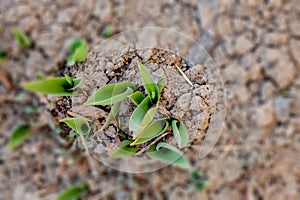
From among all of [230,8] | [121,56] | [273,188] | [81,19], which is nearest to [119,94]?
[121,56]

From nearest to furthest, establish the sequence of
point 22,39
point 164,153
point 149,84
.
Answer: point 149,84
point 164,153
point 22,39

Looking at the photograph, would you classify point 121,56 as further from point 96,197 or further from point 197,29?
point 96,197

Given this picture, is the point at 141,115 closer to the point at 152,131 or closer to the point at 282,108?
the point at 152,131

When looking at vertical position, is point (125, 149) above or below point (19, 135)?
below

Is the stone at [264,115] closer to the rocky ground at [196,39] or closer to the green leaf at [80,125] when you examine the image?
the rocky ground at [196,39]

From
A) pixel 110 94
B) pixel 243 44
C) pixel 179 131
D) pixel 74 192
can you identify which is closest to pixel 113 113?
pixel 110 94

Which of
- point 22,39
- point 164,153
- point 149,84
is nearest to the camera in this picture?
point 149,84
